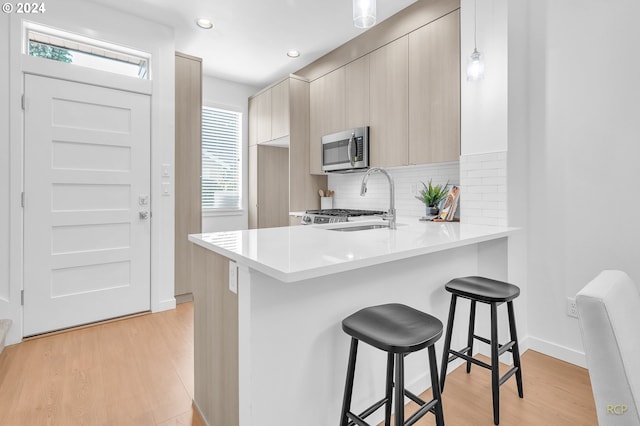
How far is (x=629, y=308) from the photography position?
2.75 ft

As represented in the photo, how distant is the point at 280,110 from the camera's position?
4.21 metres

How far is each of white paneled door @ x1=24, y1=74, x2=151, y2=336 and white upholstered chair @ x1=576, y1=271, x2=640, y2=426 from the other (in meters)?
3.28

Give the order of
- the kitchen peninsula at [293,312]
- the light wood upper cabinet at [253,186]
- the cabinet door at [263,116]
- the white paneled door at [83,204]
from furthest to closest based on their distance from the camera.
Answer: the light wood upper cabinet at [253,186] → the cabinet door at [263,116] → the white paneled door at [83,204] → the kitchen peninsula at [293,312]

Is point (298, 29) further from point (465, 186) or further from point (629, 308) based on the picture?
point (629, 308)

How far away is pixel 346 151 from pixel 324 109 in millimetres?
747

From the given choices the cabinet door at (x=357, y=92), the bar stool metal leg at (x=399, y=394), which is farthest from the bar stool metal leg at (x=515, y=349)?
the cabinet door at (x=357, y=92)

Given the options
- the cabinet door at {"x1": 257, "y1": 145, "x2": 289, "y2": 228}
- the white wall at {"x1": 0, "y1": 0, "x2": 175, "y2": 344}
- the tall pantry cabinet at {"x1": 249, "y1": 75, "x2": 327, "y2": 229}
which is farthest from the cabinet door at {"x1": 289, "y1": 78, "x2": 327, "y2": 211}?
the white wall at {"x1": 0, "y1": 0, "x2": 175, "y2": 344}

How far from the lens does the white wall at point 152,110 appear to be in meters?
2.46

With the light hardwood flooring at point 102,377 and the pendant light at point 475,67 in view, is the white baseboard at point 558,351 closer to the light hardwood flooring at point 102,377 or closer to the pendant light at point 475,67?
the pendant light at point 475,67

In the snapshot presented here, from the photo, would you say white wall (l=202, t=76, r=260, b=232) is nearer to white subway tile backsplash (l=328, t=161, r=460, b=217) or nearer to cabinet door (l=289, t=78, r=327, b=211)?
cabinet door (l=289, t=78, r=327, b=211)

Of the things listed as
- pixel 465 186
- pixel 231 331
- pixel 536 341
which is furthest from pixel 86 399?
pixel 536 341

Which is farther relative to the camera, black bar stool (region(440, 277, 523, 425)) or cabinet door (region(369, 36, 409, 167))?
cabinet door (region(369, 36, 409, 167))

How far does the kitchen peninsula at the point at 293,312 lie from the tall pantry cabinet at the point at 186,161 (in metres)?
1.87

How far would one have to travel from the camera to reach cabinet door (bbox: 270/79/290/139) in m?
4.11
